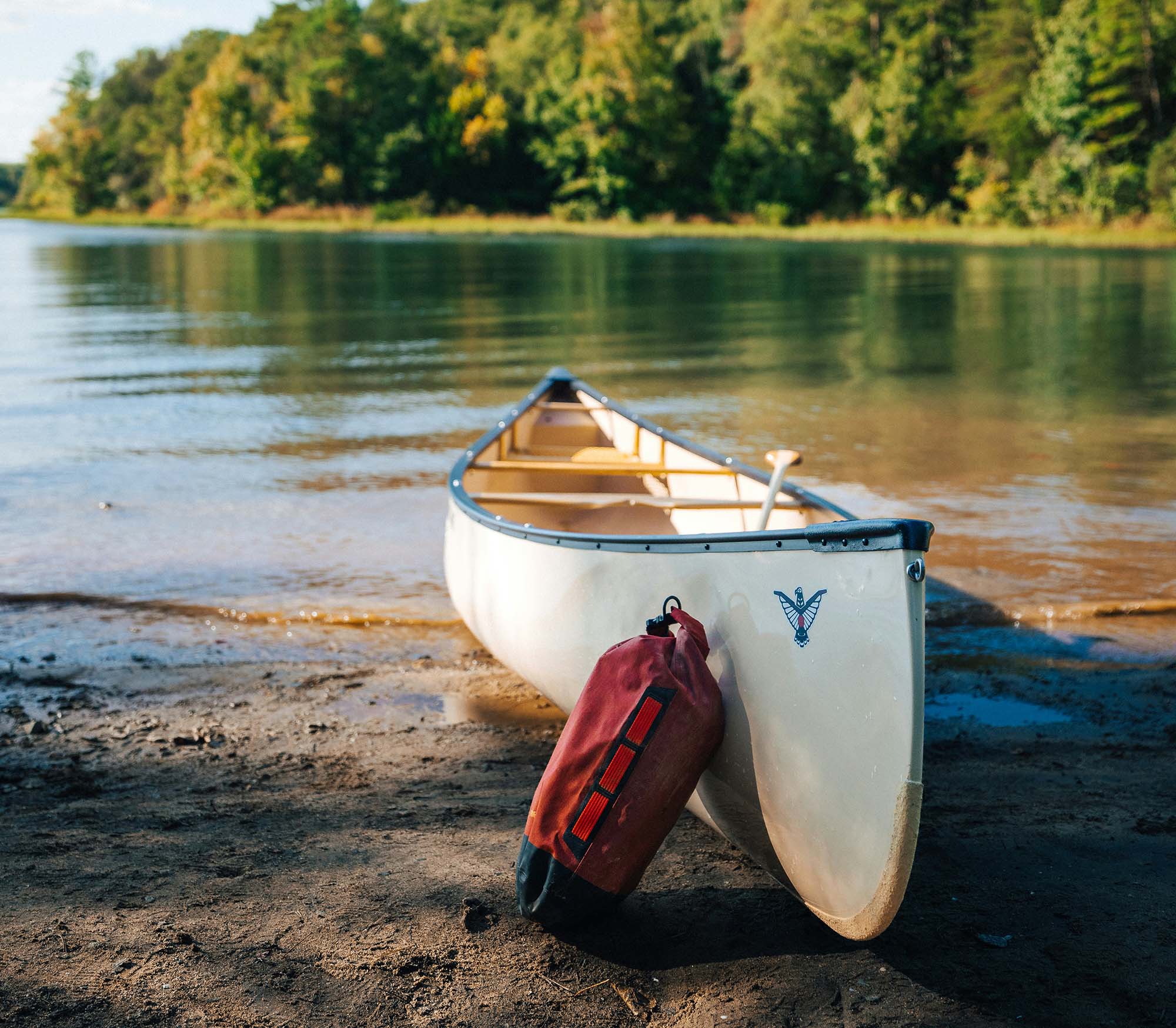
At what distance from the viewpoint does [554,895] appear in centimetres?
306

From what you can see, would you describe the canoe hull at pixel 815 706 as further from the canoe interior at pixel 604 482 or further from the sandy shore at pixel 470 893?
the canoe interior at pixel 604 482

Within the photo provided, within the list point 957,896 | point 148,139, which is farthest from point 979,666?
point 148,139

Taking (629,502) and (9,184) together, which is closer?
(629,502)

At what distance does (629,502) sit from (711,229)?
51.7 meters

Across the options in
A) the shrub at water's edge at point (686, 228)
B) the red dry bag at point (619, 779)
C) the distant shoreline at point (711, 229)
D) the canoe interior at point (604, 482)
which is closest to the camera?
the red dry bag at point (619, 779)

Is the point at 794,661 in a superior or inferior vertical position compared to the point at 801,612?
inferior

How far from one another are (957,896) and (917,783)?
83 cm

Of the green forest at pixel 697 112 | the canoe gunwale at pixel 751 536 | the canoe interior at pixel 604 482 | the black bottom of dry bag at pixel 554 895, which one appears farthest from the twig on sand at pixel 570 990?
the green forest at pixel 697 112

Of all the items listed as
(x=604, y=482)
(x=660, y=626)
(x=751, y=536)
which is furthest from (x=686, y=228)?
(x=751, y=536)

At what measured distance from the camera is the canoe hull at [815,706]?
2.69 metres

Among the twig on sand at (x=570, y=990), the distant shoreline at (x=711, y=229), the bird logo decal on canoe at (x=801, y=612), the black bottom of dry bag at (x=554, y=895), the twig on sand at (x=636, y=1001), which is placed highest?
the distant shoreline at (x=711, y=229)

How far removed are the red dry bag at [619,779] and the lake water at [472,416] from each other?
3.21 m

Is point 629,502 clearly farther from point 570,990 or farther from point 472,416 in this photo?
point 472,416

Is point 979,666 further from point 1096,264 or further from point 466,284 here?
point 1096,264
